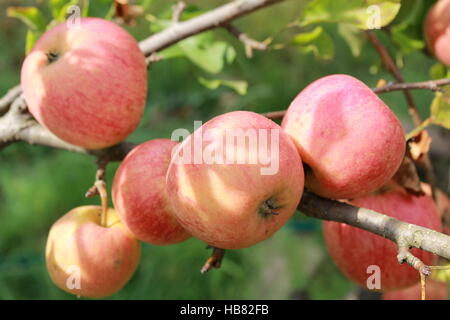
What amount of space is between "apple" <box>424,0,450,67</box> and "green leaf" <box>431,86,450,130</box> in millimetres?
175

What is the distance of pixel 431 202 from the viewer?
689 mm

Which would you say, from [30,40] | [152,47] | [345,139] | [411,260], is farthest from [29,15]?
[411,260]

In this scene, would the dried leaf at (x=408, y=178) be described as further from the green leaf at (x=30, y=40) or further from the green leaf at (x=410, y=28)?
the green leaf at (x=30, y=40)

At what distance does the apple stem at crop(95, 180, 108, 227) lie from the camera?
636mm

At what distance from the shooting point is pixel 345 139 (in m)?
0.52

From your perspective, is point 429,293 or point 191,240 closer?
point 429,293

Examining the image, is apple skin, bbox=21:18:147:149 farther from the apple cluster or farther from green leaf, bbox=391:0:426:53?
green leaf, bbox=391:0:426:53

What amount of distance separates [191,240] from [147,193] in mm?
1058

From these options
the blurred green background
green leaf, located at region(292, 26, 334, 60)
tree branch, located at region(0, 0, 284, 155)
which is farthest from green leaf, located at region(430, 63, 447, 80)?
the blurred green background

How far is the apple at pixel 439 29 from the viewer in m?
0.77

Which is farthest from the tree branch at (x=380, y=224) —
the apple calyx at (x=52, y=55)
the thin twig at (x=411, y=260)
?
the apple calyx at (x=52, y=55)

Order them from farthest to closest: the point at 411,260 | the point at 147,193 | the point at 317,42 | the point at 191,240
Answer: the point at 191,240 < the point at 317,42 < the point at 147,193 < the point at 411,260

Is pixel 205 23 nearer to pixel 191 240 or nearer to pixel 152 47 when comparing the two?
pixel 152 47

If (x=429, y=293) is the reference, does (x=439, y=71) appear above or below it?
above
